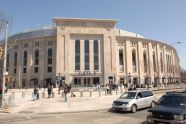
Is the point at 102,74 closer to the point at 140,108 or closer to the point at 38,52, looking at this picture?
the point at 38,52

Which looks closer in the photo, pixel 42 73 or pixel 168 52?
pixel 42 73

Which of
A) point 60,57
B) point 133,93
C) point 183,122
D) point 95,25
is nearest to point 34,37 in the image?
point 60,57

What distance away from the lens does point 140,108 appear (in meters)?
18.7

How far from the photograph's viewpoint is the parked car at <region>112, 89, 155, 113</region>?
1756 centimetres

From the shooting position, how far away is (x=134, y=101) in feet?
59.2

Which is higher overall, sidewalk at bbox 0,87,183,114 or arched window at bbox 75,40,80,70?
arched window at bbox 75,40,80,70

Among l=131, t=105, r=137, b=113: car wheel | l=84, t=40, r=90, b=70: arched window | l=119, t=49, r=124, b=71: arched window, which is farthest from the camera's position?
l=119, t=49, r=124, b=71: arched window

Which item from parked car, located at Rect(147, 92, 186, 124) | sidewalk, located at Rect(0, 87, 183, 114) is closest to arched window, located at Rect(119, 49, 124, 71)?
sidewalk, located at Rect(0, 87, 183, 114)

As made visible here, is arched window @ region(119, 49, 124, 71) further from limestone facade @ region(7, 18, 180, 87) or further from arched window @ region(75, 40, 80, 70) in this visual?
arched window @ region(75, 40, 80, 70)

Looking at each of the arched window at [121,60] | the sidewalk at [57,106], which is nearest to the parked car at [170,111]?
the sidewalk at [57,106]

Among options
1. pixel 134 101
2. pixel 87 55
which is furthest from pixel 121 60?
pixel 134 101

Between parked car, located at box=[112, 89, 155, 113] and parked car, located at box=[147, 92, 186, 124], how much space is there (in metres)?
6.00

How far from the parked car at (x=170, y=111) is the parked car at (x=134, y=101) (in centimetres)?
600

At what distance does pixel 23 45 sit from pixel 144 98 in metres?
64.4
